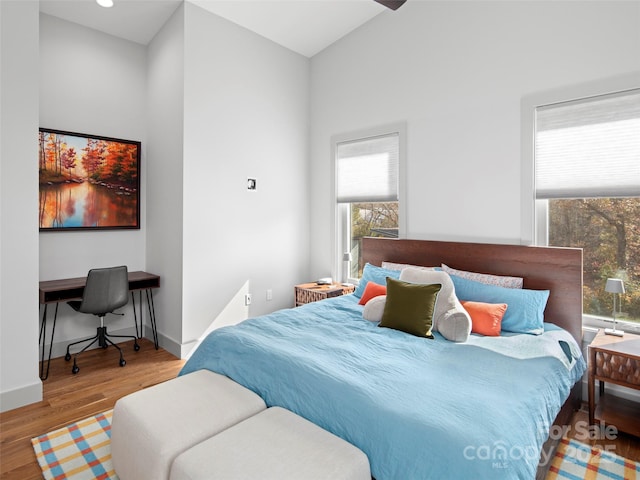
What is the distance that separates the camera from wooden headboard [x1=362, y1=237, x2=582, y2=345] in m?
2.53

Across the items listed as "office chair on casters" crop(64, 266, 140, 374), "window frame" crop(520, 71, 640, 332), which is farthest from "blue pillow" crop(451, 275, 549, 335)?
"office chair on casters" crop(64, 266, 140, 374)

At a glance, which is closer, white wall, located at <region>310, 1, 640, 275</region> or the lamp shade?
the lamp shade

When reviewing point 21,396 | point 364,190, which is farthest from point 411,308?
point 21,396

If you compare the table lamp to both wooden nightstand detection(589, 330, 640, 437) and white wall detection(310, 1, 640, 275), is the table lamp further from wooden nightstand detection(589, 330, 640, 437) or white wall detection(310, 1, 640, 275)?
white wall detection(310, 1, 640, 275)

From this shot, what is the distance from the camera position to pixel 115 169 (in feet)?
12.6

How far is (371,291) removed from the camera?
10.1 feet

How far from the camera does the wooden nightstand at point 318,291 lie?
3.81 meters

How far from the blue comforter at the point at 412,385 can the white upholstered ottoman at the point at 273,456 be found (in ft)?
0.31

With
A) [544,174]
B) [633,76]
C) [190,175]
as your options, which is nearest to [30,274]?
[190,175]

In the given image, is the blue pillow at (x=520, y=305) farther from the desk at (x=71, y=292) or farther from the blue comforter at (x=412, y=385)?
the desk at (x=71, y=292)

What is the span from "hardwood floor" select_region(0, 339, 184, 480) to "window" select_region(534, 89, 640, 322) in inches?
133

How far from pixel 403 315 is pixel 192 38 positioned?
313 cm

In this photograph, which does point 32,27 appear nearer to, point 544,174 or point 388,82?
point 388,82

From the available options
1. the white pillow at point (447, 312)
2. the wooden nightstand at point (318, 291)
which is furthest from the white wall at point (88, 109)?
the white pillow at point (447, 312)
